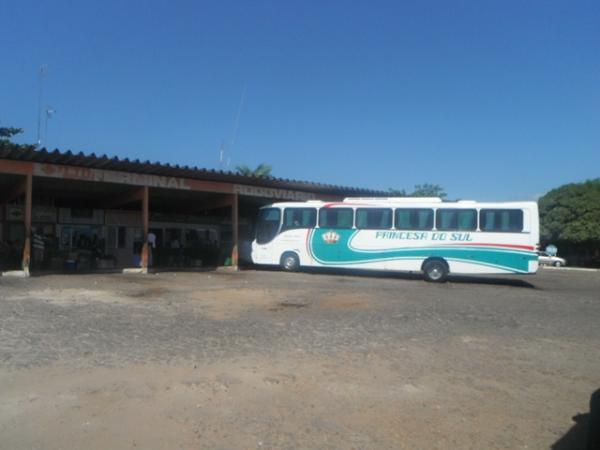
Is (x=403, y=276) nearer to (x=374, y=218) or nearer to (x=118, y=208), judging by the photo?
(x=374, y=218)

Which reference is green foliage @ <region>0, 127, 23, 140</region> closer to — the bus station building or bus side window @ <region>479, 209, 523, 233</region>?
the bus station building

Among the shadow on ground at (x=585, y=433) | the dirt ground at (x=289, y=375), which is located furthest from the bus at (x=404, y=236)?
the shadow on ground at (x=585, y=433)

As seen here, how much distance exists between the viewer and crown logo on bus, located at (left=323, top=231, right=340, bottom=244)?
20.0 m

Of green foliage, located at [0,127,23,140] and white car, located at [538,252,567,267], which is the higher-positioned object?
green foliage, located at [0,127,23,140]

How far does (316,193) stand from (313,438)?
20.4 metres

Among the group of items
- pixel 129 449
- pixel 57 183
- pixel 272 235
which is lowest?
pixel 129 449

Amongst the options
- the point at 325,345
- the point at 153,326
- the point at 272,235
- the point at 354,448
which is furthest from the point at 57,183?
the point at 354,448

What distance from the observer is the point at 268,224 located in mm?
21188

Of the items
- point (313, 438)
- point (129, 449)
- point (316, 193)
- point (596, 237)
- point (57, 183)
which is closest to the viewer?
point (129, 449)

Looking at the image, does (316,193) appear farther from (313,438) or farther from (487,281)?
(313,438)

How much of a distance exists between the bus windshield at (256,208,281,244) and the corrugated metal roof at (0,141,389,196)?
4.36 feet

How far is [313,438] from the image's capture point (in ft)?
13.4

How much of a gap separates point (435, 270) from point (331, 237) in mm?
4063

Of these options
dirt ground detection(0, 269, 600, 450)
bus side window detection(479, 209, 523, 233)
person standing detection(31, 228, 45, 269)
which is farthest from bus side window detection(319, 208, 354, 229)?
person standing detection(31, 228, 45, 269)
